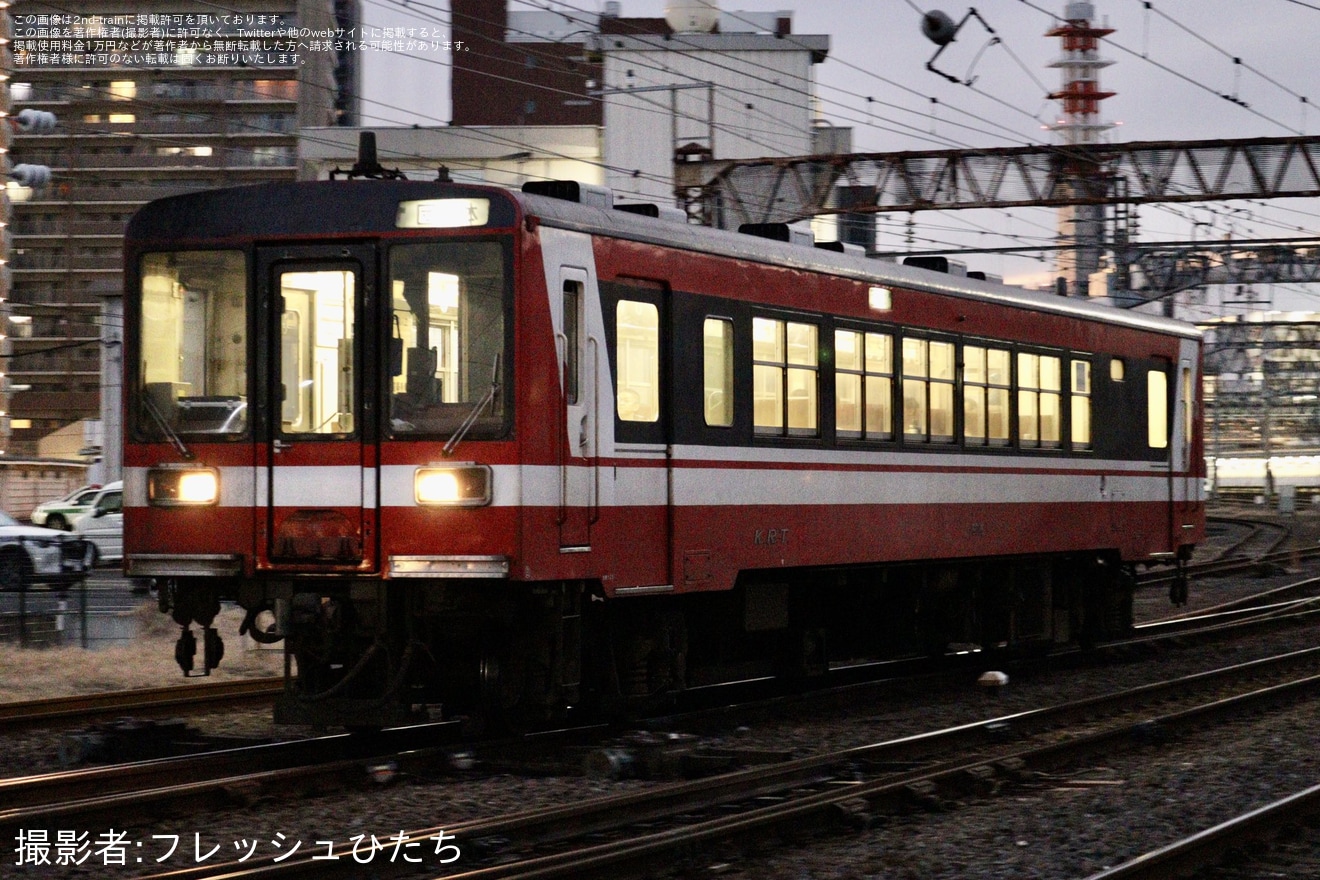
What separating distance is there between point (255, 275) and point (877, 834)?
15.8 ft

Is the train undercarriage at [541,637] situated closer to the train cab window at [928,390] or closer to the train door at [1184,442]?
the train cab window at [928,390]

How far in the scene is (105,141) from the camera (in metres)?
89.9

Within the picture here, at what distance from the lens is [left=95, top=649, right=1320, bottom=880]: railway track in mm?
7469

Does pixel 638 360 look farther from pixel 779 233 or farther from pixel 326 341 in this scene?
pixel 779 233

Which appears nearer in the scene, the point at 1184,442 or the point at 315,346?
the point at 315,346

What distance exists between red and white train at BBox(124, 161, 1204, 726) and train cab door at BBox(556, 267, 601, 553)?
0.02 metres

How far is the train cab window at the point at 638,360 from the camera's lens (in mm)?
11148

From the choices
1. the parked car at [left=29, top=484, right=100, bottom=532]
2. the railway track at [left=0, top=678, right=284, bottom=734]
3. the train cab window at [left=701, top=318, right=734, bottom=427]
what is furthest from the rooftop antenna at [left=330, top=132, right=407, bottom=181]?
the parked car at [left=29, top=484, right=100, bottom=532]

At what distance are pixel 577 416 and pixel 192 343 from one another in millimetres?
2332

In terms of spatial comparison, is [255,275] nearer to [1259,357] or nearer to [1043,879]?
[1043,879]

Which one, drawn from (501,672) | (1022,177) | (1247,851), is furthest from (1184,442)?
(1022,177)

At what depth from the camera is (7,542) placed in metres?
25.2

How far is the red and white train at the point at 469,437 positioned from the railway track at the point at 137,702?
1396 mm

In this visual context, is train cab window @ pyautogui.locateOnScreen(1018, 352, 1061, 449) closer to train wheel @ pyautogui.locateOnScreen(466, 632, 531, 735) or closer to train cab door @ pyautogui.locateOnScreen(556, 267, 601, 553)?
train cab door @ pyautogui.locateOnScreen(556, 267, 601, 553)
